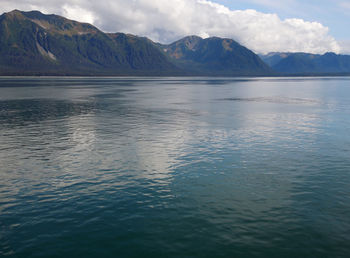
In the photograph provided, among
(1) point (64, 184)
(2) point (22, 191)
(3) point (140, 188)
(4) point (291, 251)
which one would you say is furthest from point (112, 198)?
(4) point (291, 251)

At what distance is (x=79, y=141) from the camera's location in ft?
158

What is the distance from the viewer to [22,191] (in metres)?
28.1

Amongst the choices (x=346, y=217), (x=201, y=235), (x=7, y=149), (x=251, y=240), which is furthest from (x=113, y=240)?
(x=7, y=149)

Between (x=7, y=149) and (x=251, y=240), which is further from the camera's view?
(x=7, y=149)

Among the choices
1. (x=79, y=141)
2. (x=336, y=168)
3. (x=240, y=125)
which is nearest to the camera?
(x=336, y=168)

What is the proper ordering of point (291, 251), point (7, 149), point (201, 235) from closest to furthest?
point (291, 251), point (201, 235), point (7, 149)

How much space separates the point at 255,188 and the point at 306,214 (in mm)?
5736

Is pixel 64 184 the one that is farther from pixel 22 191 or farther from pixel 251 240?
pixel 251 240

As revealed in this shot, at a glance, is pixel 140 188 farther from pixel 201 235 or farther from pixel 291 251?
pixel 291 251

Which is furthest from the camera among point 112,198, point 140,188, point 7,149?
point 7,149

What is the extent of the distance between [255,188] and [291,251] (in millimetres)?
9777

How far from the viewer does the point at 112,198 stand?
2678 cm

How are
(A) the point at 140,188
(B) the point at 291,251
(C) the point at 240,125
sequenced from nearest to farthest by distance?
1. (B) the point at 291,251
2. (A) the point at 140,188
3. (C) the point at 240,125

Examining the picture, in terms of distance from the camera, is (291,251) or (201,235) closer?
(291,251)
